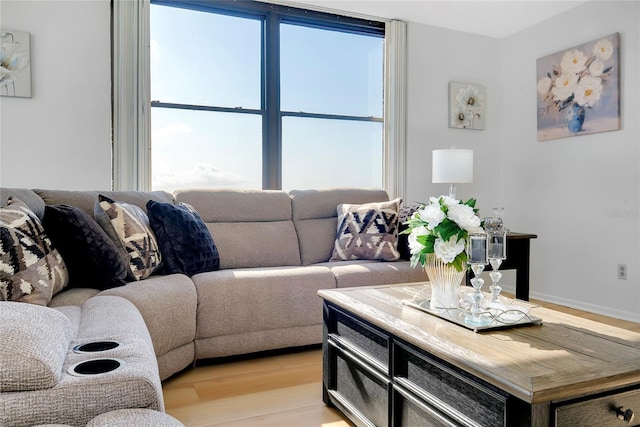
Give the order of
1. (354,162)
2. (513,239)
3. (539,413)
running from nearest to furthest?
(539,413) < (513,239) < (354,162)

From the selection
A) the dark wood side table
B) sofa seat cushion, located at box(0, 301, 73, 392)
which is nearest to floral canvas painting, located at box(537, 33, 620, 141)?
the dark wood side table

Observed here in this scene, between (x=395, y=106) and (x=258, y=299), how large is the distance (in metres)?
2.45

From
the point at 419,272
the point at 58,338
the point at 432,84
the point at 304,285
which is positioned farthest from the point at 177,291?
the point at 432,84

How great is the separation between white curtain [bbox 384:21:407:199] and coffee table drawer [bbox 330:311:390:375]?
252cm

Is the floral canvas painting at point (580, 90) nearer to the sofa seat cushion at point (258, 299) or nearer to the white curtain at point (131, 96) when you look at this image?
the sofa seat cushion at point (258, 299)

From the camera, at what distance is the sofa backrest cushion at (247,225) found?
10.1ft

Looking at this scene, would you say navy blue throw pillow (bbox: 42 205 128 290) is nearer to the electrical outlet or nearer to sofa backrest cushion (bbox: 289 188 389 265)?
sofa backrest cushion (bbox: 289 188 389 265)

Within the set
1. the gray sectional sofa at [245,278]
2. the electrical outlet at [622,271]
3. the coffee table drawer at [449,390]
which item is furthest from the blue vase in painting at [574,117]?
the coffee table drawer at [449,390]

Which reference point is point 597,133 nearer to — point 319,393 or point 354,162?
point 354,162

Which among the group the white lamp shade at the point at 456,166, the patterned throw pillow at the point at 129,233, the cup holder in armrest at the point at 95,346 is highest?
the white lamp shade at the point at 456,166

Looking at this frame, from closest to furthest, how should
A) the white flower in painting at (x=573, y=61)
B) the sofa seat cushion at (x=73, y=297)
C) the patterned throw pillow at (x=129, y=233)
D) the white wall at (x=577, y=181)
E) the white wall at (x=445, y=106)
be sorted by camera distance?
Answer: the sofa seat cushion at (x=73, y=297)
the patterned throw pillow at (x=129, y=233)
the white wall at (x=577, y=181)
the white flower in painting at (x=573, y=61)
the white wall at (x=445, y=106)

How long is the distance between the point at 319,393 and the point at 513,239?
1.89 meters

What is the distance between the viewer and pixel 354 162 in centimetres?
430

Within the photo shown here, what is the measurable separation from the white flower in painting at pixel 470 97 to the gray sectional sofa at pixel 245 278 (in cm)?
153
